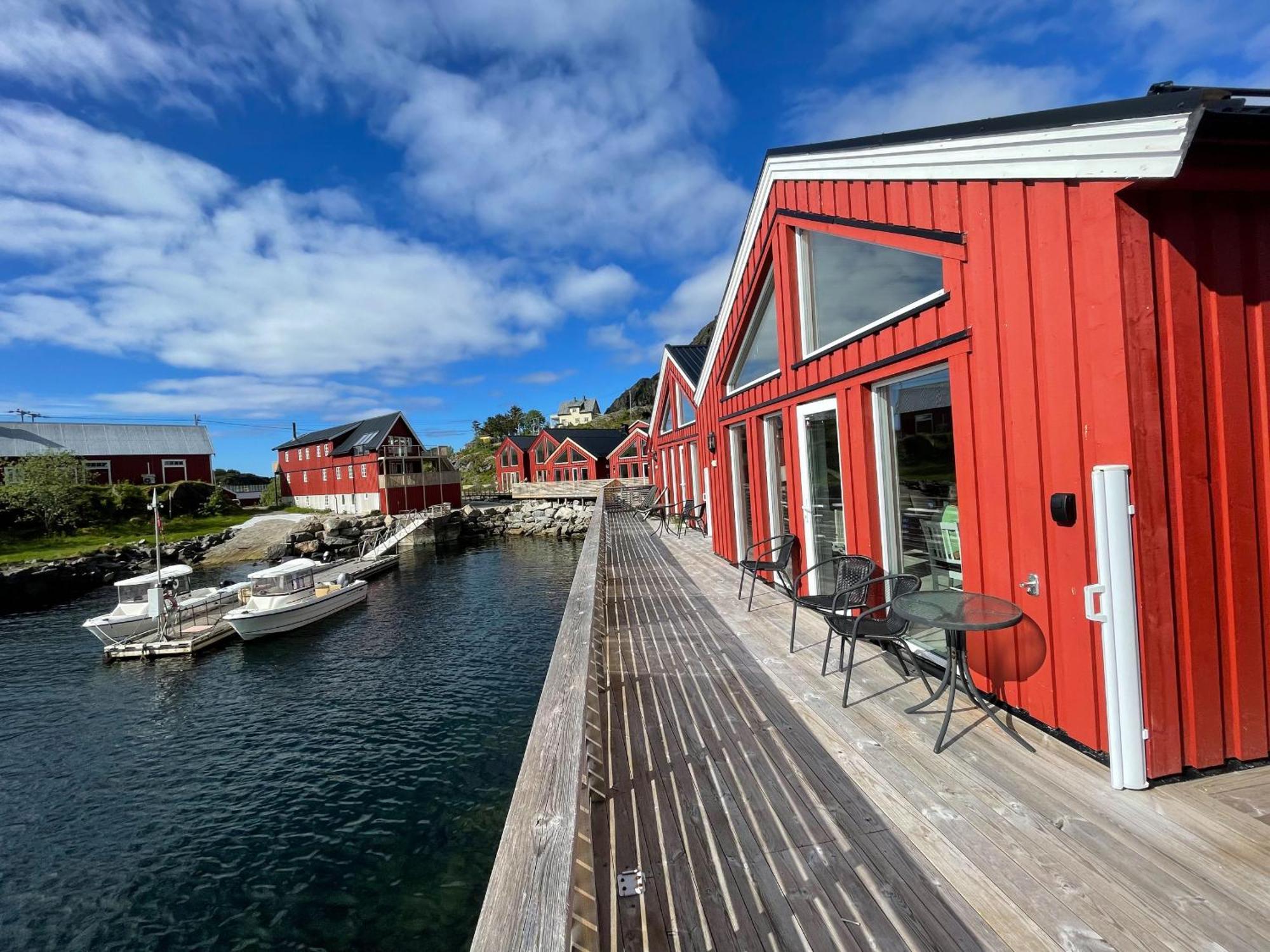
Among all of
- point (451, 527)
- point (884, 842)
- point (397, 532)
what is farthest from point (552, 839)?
point (451, 527)

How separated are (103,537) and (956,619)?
124 ft

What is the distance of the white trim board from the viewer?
6.68ft

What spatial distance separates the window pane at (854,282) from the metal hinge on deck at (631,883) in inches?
142

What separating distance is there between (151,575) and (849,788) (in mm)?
20563

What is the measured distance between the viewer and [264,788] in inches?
301

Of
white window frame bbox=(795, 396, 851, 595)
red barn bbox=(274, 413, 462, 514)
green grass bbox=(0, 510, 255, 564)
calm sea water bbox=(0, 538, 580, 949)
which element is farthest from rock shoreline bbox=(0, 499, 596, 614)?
white window frame bbox=(795, 396, 851, 595)

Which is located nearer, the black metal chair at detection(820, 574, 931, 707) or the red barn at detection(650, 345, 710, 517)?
Answer: the black metal chair at detection(820, 574, 931, 707)

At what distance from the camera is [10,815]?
740 cm

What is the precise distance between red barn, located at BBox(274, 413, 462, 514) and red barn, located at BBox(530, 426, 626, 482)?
6.77 meters

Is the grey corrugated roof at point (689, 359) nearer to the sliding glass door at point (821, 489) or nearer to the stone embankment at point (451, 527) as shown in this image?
the sliding glass door at point (821, 489)

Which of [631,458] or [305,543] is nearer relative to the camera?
[305,543]

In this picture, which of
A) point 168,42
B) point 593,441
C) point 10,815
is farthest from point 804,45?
point 593,441

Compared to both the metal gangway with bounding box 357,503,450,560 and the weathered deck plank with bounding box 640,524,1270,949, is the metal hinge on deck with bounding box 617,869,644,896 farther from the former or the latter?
the metal gangway with bounding box 357,503,450,560

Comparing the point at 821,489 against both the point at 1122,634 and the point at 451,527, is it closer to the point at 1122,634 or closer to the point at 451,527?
the point at 1122,634
